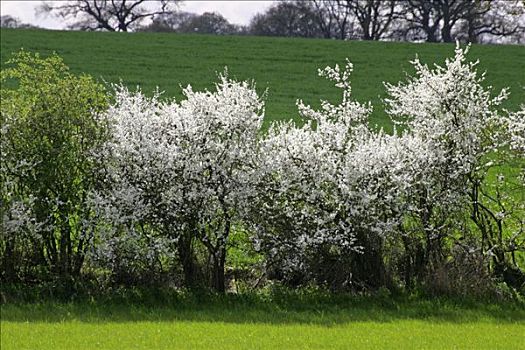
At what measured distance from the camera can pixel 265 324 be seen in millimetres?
11094

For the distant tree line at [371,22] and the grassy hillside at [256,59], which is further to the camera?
the distant tree line at [371,22]

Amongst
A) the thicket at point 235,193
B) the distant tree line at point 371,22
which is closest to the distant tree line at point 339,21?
the distant tree line at point 371,22

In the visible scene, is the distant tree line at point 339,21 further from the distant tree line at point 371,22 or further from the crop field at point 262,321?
the crop field at point 262,321

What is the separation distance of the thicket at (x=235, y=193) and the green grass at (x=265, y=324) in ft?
2.62

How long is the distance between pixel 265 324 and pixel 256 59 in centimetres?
2930

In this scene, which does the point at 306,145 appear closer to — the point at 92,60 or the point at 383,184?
the point at 383,184

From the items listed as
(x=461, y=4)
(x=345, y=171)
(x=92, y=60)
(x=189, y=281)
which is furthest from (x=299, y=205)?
(x=461, y=4)

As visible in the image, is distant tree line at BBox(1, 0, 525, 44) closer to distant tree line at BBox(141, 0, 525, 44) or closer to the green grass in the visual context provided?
distant tree line at BBox(141, 0, 525, 44)

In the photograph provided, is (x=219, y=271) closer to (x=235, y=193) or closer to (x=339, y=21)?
(x=235, y=193)

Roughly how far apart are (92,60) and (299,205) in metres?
26.3

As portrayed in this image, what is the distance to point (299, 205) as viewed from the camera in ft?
43.7

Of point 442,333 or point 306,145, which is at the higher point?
point 306,145

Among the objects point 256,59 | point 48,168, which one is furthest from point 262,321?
point 256,59

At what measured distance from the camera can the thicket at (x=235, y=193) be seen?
13.0 m
